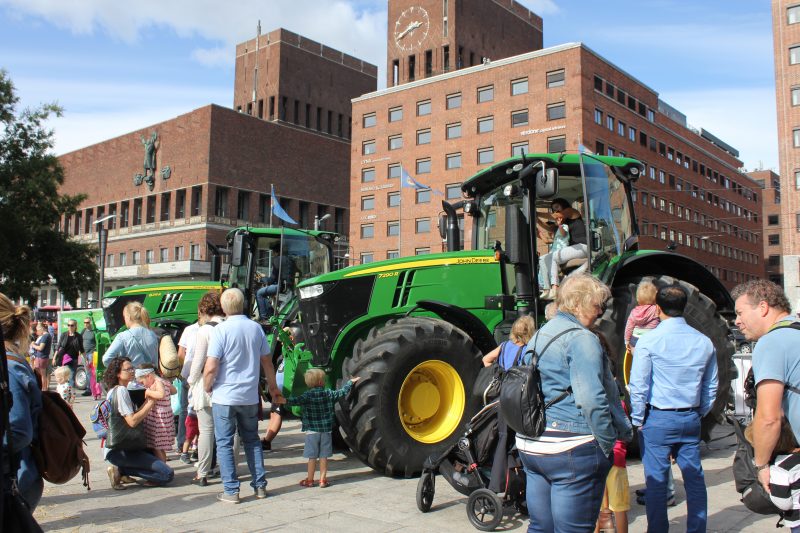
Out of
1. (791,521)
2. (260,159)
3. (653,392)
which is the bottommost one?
(791,521)

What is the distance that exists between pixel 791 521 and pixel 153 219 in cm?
6568

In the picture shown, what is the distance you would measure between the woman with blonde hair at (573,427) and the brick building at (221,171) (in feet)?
188

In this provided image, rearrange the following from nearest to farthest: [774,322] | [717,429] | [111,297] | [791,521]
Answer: [791,521] < [774,322] < [717,429] < [111,297]

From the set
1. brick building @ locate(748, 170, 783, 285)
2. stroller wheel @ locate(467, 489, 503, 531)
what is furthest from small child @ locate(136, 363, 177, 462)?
brick building @ locate(748, 170, 783, 285)

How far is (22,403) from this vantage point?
3.74 m

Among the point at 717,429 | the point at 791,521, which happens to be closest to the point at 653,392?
the point at 791,521

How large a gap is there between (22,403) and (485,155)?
54.0 meters

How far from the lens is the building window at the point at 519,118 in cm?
5403

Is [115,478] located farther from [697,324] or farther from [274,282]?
[697,324]

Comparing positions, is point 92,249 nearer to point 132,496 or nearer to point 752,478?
point 132,496

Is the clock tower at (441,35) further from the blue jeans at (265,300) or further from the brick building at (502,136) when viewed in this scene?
the blue jeans at (265,300)

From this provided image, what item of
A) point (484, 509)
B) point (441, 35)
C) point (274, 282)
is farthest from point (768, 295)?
point (441, 35)

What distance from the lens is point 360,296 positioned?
7984 mm

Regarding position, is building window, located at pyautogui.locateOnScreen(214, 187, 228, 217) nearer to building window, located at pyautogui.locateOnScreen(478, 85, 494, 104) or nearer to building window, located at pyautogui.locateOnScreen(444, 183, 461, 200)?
building window, located at pyautogui.locateOnScreen(444, 183, 461, 200)
